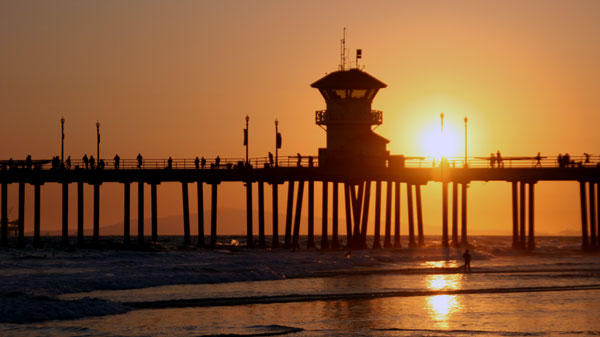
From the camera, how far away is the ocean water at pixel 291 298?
102ft

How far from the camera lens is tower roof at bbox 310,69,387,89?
77312mm

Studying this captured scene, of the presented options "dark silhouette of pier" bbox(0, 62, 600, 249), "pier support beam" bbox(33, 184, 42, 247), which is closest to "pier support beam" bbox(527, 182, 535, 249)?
"dark silhouette of pier" bbox(0, 62, 600, 249)

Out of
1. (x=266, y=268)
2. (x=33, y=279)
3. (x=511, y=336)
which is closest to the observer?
(x=511, y=336)

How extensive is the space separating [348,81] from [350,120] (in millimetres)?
3104

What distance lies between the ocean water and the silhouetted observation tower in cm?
1206

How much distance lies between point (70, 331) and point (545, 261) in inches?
1719

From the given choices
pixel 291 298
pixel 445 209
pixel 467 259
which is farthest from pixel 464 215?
pixel 291 298

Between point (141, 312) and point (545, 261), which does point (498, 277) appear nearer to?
point (545, 261)

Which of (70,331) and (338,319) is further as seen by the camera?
(338,319)

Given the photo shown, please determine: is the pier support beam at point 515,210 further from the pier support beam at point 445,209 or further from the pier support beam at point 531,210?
the pier support beam at point 445,209

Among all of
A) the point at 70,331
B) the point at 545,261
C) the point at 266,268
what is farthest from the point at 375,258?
the point at 70,331

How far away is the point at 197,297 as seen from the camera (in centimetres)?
3972

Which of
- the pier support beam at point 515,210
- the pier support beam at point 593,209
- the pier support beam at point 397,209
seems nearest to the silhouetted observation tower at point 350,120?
the pier support beam at point 397,209

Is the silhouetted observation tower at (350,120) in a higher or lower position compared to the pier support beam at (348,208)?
higher
